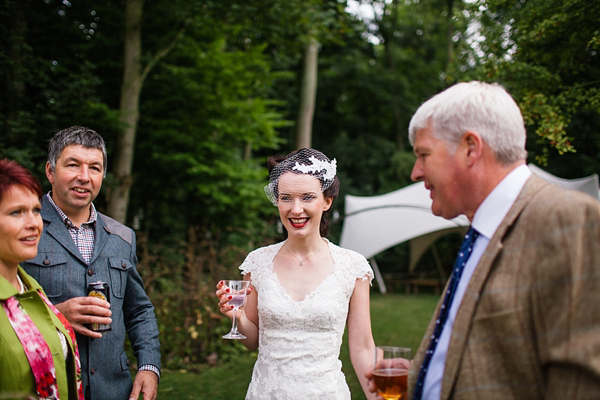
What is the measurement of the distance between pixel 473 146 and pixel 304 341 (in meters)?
1.58

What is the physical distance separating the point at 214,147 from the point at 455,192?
9.56 m

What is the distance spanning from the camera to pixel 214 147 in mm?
10805

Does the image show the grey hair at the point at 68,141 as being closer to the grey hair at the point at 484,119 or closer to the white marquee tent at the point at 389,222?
the grey hair at the point at 484,119

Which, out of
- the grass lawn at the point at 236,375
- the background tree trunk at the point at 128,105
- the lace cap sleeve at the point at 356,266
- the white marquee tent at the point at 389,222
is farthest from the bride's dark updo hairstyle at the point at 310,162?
the white marquee tent at the point at 389,222

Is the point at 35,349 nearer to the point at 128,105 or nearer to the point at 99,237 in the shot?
the point at 99,237

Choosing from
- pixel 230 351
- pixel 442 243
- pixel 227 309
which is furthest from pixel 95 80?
pixel 442 243

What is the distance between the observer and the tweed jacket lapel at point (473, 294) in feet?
4.67

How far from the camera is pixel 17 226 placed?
1914 mm

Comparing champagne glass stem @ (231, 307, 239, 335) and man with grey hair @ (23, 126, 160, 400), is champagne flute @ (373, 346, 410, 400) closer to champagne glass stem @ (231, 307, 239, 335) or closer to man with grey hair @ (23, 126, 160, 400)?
champagne glass stem @ (231, 307, 239, 335)

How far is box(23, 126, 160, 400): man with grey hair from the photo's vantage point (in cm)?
241

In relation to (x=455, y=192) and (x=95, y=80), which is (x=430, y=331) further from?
(x=95, y=80)

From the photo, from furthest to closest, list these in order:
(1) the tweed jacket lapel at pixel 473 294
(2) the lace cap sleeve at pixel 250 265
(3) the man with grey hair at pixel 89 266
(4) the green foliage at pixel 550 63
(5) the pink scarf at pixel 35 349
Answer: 1. (4) the green foliage at pixel 550 63
2. (2) the lace cap sleeve at pixel 250 265
3. (3) the man with grey hair at pixel 89 266
4. (5) the pink scarf at pixel 35 349
5. (1) the tweed jacket lapel at pixel 473 294

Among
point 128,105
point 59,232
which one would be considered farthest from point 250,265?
point 128,105

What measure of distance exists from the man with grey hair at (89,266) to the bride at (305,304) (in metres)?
0.52
